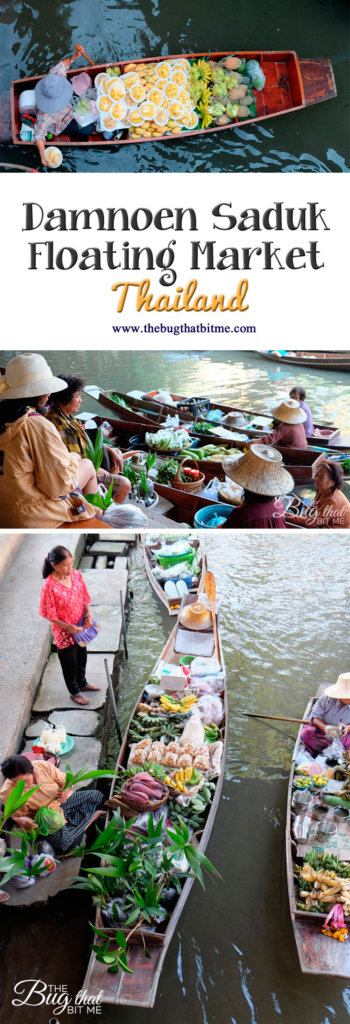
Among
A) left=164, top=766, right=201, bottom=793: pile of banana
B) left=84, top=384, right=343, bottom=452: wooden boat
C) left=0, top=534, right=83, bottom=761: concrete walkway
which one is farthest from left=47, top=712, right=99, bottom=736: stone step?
left=84, top=384, right=343, bottom=452: wooden boat

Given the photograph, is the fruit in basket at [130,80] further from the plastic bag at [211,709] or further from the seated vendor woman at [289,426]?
the plastic bag at [211,709]

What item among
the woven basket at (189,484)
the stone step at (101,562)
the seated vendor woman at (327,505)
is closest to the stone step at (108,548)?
the stone step at (101,562)

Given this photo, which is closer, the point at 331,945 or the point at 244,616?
the point at 331,945

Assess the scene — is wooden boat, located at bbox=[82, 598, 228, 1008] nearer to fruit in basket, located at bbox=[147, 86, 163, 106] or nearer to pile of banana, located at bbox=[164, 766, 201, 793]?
pile of banana, located at bbox=[164, 766, 201, 793]

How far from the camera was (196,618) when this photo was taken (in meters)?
4.04

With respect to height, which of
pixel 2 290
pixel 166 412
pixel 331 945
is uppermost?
pixel 2 290

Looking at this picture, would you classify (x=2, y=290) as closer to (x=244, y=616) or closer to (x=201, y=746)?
(x=201, y=746)

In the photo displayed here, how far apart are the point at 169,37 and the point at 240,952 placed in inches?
132

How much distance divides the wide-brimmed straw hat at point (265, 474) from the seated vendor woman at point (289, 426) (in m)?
0.37

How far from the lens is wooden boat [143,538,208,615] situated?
173 inches

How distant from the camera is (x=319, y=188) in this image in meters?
2.73

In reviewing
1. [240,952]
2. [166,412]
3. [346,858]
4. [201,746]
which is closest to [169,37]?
[166,412]

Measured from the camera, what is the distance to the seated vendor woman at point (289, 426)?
3.15 m

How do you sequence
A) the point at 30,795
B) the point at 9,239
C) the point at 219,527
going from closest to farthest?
1. the point at 9,239
2. the point at 30,795
3. the point at 219,527
